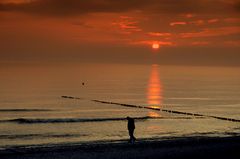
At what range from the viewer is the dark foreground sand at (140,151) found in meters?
31.0

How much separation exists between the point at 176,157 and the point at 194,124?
3104 centimetres

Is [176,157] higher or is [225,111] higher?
[225,111]

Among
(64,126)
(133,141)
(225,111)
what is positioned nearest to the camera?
(133,141)

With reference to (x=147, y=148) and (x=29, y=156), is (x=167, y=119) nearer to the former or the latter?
(x=147, y=148)

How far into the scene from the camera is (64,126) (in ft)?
198

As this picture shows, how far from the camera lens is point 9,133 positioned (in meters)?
52.7

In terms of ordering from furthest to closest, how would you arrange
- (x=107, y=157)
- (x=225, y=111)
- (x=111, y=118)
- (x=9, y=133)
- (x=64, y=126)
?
(x=225, y=111) → (x=111, y=118) → (x=64, y=126) → (x=9, y=133) → (x=107, y=157)

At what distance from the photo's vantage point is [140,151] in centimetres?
3281

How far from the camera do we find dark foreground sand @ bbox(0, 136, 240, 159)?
3103 centimetres

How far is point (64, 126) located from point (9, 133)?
9.32m

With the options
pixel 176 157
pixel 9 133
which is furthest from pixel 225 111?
pixel 176 157

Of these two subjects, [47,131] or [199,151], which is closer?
[199,151]


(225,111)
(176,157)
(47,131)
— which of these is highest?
(225,111)

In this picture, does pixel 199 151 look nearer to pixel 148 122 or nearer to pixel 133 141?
pixel 133 141
